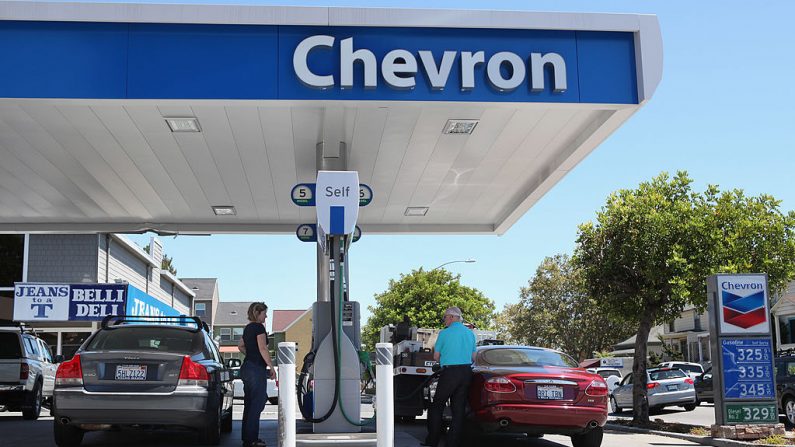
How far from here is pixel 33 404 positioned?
1769cm

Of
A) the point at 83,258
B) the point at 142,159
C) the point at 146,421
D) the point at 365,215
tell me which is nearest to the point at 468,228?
the point at 365,215

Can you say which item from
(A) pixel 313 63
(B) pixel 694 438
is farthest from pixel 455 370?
(B) pixel 694 438

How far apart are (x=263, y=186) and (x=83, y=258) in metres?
17.2

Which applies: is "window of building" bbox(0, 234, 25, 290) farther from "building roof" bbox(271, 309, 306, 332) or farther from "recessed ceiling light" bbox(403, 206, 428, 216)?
"building roof" bbox(271, 309, 306, 332)

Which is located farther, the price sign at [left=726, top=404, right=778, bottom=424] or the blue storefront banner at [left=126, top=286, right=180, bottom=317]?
the blue storefront banner at [left=126, top=286, right=180, bottom=317]

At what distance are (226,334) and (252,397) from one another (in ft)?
280

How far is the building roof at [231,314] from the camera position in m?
93.5

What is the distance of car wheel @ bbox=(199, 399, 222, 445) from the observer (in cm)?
1018

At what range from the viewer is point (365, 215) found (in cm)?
1902

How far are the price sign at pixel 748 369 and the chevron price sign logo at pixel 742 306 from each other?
0.21m

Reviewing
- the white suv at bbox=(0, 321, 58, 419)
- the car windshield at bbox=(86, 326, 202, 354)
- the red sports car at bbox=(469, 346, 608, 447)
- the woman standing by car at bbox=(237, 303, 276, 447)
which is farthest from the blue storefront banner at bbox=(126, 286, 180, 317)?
the red sports car at bbox=(469, 346, 608, 447)

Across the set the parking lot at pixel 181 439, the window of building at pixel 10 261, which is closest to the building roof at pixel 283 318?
the window of building at pixel 10 261

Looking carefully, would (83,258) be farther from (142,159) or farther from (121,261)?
(142,159)

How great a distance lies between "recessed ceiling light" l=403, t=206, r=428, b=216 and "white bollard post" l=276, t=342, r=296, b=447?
384 inches
